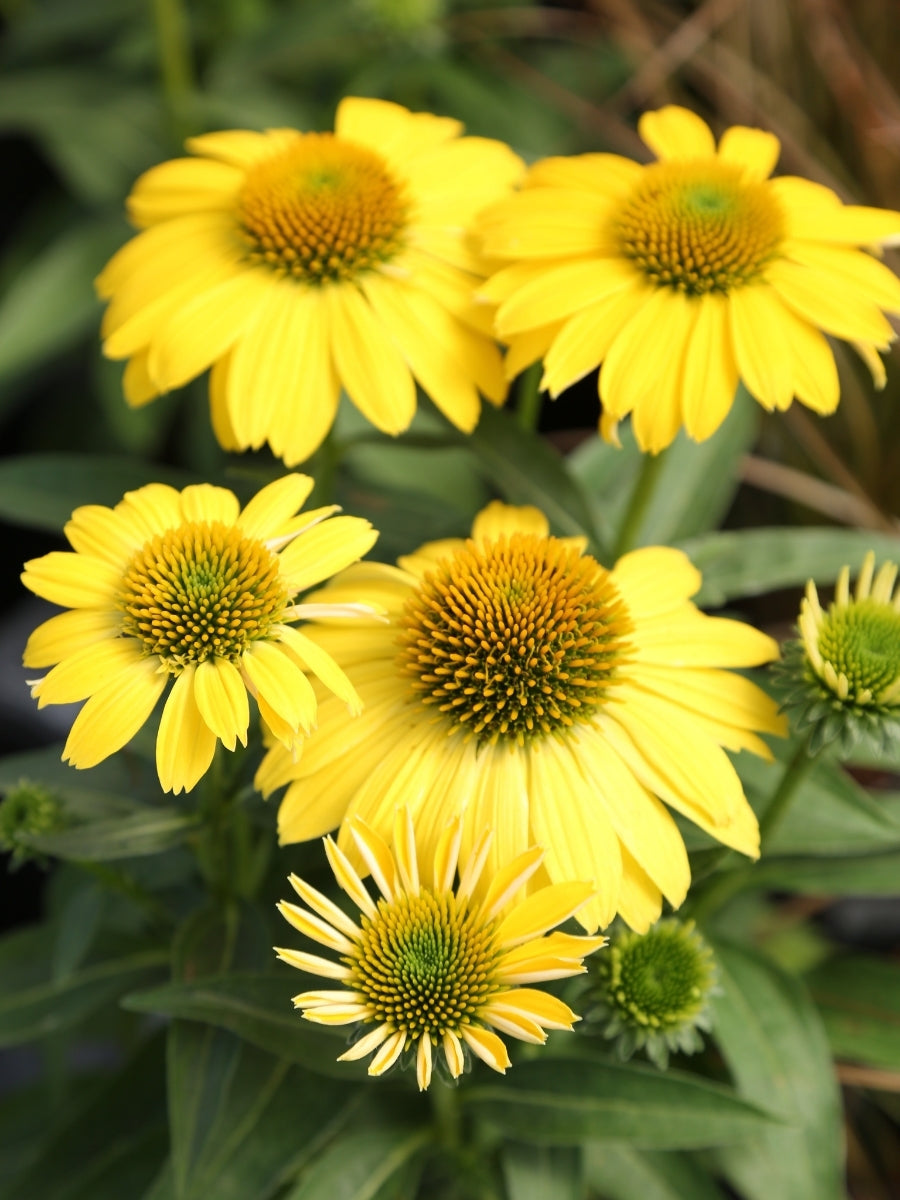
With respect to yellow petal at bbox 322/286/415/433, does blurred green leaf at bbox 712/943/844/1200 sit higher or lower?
lower

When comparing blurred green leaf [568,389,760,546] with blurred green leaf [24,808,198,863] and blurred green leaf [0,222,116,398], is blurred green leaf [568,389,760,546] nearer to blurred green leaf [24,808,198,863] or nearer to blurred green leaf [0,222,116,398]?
blurred green leaf [24,808,198,863]

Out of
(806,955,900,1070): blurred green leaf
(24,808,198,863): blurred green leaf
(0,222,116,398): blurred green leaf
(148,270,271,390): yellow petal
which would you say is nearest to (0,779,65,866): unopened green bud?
(24,808,198,863): blurred green leaf

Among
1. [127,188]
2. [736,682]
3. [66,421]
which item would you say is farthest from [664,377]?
[66,421]

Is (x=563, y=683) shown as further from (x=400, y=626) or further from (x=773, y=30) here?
(x=773, y=30)

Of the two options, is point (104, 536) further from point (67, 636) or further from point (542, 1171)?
point (542, 1171)

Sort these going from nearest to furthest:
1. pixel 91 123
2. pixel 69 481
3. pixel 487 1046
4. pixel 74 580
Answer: pixel 487 1046, pixel 74 580, pixel 69 481, pixel 91 123

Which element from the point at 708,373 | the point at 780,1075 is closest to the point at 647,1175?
the point at 780,1075

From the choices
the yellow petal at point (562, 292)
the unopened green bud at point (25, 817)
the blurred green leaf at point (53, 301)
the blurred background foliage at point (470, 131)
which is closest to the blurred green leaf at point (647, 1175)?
the blurred background foliage at point (470, 131)
